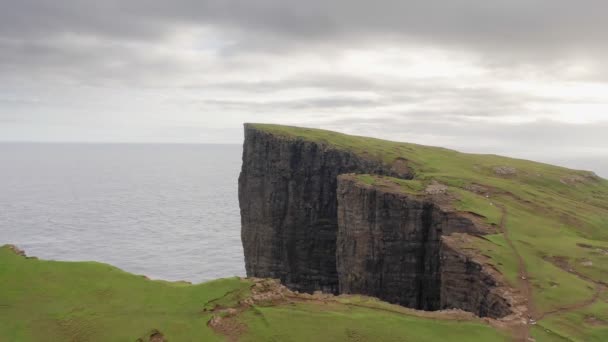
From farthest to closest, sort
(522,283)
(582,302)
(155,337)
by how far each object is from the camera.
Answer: (522,283) < (582,302) < (155,337)

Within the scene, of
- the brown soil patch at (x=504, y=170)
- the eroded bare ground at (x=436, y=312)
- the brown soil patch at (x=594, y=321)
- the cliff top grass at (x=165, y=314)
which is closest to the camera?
the cliff top grass at (x=165, y=314)

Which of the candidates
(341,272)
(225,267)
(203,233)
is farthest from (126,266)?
(341,272)

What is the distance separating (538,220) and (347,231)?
19.8m

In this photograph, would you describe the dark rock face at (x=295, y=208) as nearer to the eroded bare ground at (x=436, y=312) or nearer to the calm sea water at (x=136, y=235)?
the calm sea water at (x=136, y=235)

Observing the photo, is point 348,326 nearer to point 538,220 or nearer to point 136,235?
point 538,220

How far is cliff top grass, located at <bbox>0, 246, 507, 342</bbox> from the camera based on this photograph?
25.8 metres

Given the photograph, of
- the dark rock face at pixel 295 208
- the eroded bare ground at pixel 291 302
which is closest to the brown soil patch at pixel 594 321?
the eroded bare ground at pixel 291 302

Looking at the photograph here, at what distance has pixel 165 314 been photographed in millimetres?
27219

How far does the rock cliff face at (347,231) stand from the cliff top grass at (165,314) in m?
9.04

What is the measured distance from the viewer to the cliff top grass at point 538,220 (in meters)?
32.6

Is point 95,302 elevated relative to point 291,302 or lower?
lower

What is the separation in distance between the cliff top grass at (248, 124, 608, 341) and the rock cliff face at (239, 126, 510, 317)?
80.7 inches

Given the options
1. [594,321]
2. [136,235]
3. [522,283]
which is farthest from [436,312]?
[136,235]

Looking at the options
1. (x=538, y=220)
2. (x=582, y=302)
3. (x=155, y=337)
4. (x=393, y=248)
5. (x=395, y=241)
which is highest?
Result: (x=538, y=220)
